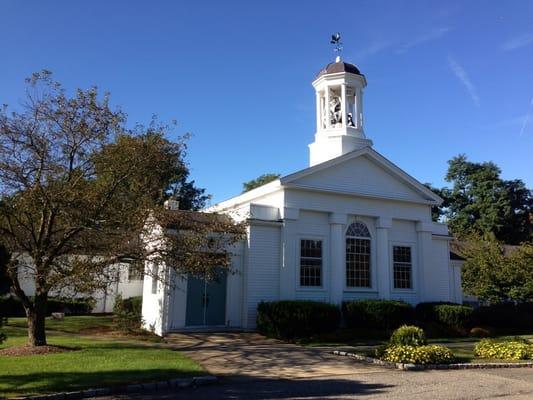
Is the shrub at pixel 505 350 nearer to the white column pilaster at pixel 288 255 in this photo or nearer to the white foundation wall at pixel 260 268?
the white column pilaster at pixel 288 255

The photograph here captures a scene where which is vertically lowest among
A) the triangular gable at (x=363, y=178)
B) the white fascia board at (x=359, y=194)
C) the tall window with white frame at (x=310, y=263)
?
the tall window with white frame at (x=310, y=263)

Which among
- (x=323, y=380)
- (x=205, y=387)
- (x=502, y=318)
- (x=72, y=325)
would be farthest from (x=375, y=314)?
(x=72, y=325)

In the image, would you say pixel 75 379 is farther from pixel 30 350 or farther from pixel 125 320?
pixel 125 320

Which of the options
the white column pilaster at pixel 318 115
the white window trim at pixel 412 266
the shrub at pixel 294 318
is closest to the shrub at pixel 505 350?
the shrub at pixel 294 318

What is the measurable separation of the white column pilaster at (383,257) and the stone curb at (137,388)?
41.6 feet

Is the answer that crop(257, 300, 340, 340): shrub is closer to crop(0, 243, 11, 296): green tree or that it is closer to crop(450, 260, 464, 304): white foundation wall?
crop(450, 260, 464, 304): white foundation wall

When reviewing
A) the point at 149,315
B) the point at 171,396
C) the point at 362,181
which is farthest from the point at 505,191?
the point at 171,396

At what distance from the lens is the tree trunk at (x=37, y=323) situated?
1405 cm

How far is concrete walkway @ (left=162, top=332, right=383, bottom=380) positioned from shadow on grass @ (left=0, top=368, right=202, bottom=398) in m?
1.37

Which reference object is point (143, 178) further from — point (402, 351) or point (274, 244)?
point (402, 351)

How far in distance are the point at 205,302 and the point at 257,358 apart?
566 cm

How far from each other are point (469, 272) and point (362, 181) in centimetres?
1147

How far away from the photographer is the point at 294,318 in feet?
58.3

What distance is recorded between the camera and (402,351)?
43.0ft
